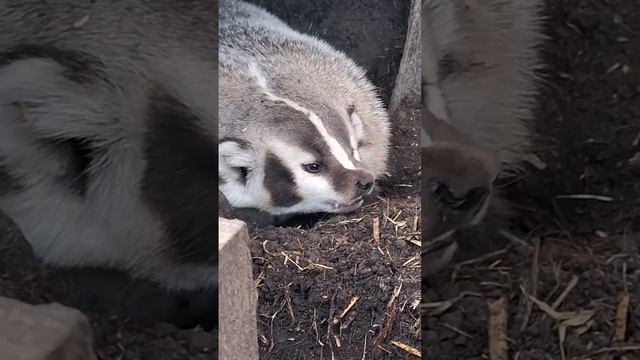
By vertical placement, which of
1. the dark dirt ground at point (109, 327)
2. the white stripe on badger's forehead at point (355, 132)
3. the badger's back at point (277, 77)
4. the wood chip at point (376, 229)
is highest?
the badger's back at point (277, 77)

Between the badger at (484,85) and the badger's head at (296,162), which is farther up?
the badger at (484,85)

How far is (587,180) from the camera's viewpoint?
41.7 inches

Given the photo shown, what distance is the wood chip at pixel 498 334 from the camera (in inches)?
42.0

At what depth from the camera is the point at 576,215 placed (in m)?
1.06

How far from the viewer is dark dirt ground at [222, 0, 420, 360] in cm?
113

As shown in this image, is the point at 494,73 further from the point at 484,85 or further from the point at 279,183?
the point at 279,183

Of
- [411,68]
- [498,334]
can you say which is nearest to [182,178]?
[411,68]

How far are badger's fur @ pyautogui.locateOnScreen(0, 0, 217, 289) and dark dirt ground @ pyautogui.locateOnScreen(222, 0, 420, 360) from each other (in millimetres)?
102

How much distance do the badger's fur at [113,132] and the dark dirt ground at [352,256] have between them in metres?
0.10

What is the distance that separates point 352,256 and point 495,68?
330 millimetres

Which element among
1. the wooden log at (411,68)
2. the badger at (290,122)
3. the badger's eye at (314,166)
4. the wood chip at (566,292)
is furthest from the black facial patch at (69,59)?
the wood chip at (566,292)

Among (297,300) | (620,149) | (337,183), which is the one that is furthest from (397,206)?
(620,149)

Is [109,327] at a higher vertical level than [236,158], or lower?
lower

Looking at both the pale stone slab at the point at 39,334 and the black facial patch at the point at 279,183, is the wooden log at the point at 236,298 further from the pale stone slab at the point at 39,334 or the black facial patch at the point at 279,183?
the pale stone slab at the point at 39,334
